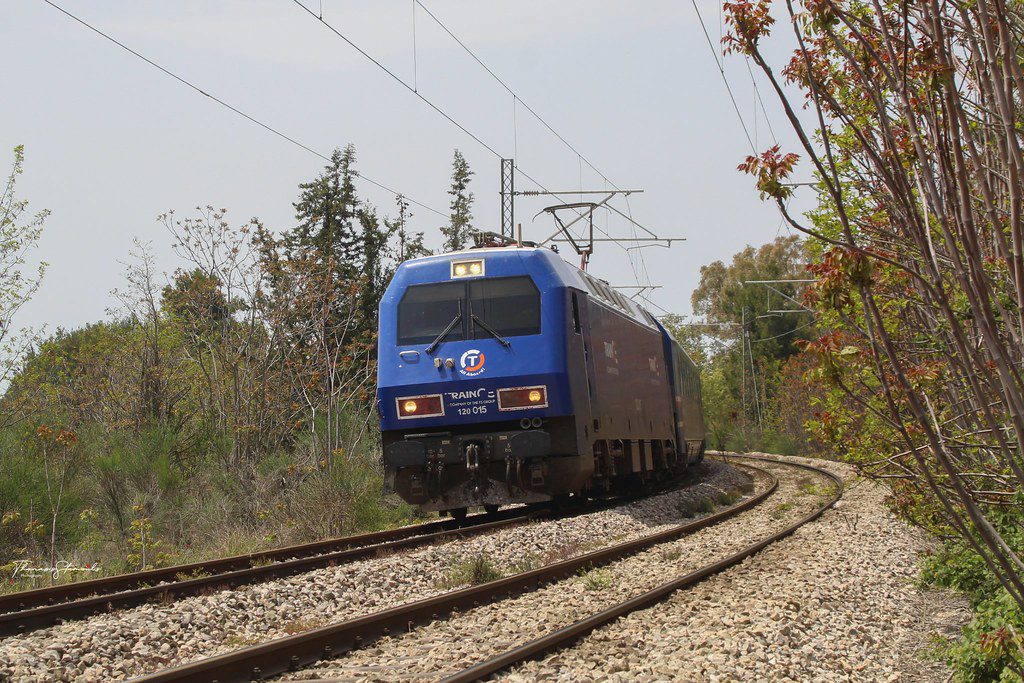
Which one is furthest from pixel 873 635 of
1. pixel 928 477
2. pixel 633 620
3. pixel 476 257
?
pixel 476 257

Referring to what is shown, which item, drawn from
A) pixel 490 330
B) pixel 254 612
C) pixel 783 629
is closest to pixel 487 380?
pixel 490 330

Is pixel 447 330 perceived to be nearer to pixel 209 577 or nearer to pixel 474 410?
pixel 474 410

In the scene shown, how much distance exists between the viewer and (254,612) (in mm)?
8305

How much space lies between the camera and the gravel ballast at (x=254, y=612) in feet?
21.7

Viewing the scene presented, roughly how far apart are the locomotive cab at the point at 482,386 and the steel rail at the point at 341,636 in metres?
3.14

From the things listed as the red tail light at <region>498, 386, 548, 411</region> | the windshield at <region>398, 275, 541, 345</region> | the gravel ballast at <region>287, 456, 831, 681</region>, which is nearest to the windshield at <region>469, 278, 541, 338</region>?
the windshield at <region>398, 275, 541, 345</region>

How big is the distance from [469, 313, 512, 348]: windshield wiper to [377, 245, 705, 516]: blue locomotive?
0.01 metres

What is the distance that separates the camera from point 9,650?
663 centimetres

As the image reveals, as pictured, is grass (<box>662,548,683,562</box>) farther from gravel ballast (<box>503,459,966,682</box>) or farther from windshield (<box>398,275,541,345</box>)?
windshield (<box>398,275,541,345</box>)

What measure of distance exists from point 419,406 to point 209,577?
16.0 ft

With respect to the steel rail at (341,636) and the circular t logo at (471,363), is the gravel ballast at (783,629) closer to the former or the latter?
the steel rail at (341,636)

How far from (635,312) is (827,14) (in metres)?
16.7

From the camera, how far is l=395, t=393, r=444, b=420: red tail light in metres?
13.7

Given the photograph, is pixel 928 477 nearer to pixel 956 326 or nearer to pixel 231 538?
pixel 956 326
